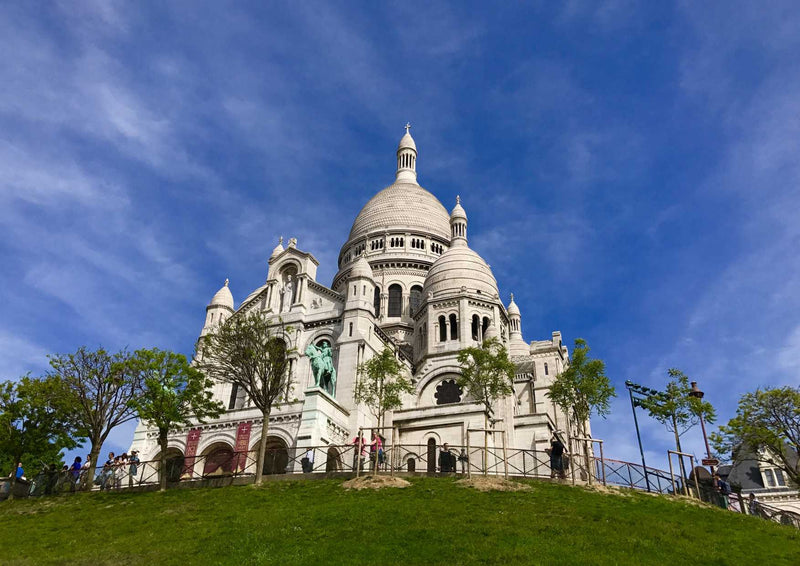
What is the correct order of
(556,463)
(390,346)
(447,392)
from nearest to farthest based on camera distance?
(556,463) < (447,392) < (390,346)

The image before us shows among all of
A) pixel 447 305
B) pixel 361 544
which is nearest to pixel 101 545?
pixel 361 544

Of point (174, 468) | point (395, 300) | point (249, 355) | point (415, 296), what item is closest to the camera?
point (249, 355)

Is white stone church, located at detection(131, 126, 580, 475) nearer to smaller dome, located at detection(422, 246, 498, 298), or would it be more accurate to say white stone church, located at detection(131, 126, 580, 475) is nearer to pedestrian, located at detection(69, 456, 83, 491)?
smaller dome, located at detection(422, 246, 498, 298)

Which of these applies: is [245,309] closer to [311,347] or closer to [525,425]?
[311,347]

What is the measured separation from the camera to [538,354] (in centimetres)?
5856

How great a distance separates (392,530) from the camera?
20.4 metres

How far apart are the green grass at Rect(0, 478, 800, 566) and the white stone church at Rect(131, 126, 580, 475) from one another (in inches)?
304

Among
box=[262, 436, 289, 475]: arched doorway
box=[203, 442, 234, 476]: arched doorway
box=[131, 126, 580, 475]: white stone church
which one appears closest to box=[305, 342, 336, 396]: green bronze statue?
box=[131, 126, 580, 475]: white stone church

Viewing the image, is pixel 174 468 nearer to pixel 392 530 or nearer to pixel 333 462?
pixel 333 462

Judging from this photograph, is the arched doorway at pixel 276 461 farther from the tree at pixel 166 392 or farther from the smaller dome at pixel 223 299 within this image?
the smaller dome at pixel 223 299

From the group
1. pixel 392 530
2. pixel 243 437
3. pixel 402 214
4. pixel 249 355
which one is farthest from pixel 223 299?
pixel 392 530

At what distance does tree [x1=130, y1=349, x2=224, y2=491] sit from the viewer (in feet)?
108

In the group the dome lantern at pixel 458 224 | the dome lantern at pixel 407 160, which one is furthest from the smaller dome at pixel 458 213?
the dome lantern at pixel 407 160

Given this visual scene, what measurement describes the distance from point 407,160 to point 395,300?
26595mm
